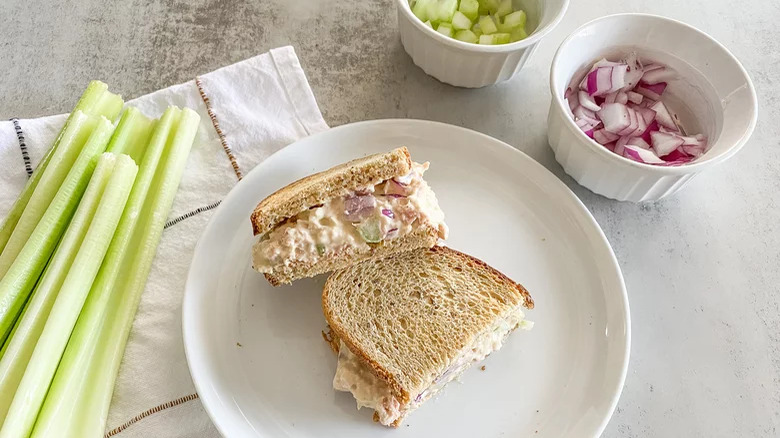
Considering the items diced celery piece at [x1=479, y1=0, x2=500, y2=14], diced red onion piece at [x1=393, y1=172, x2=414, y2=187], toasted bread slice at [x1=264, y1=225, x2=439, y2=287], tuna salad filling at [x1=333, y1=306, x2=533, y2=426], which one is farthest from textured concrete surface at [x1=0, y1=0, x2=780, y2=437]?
toasted bread slice at [x1=264, y1=225, x2=439, y2=287]

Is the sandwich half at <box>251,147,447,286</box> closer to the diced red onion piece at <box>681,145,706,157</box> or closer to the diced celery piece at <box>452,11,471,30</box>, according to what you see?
the diced celery piece at <box>452,11,471,30</box>

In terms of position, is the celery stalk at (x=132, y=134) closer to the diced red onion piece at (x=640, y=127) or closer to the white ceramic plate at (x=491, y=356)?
the white ceramic plate at (x=491, y=356)

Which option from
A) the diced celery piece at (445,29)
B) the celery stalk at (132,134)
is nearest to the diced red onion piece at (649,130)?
the diced celery piece at (445,29)

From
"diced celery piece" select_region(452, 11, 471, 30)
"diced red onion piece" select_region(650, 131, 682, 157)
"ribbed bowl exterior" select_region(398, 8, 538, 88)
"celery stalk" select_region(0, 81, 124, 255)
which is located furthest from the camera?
"diced celery piece" select_region(452, 11, 471, 30)

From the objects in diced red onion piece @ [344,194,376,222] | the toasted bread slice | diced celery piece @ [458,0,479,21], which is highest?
diced celery piece @ [458,0,479,21]

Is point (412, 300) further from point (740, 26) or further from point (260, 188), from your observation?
point (740, 26)

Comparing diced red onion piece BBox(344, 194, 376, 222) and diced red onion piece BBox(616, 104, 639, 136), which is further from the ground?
diced red onion piece BBox(616, 104, 639, 136)

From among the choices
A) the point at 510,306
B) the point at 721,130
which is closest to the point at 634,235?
the point at 721,130
